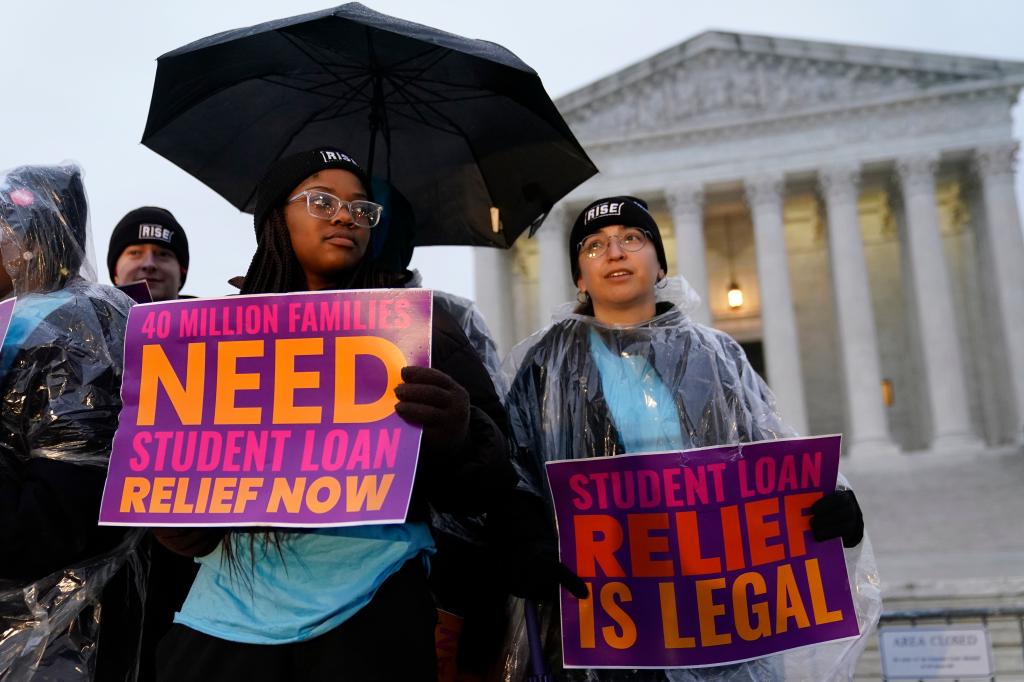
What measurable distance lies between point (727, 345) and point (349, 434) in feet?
6.20

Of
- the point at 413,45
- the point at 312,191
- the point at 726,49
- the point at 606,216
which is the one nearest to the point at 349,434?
the point at 312,191

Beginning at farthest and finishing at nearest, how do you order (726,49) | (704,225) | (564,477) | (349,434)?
(704,225) → (726,49) → (564,477) → (349,434)

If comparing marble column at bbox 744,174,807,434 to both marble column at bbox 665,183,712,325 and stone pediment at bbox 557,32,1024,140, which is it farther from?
stone pediment at bbox 557,32,1024,140

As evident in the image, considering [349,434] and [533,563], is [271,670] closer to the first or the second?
[349,434]

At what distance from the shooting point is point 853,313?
2836 cm

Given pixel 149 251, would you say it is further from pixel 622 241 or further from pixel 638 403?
pixel 638 403

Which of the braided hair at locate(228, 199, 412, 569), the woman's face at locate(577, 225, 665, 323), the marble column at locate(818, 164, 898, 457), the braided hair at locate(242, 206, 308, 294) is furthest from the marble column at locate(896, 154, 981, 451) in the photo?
the braided hair at locate(242, 206, 308, 294)

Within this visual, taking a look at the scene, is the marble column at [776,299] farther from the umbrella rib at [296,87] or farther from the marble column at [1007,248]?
the umbrella rib at [296,87]

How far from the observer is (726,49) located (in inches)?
1198

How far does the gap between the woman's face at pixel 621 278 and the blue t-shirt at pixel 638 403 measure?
0.19 m

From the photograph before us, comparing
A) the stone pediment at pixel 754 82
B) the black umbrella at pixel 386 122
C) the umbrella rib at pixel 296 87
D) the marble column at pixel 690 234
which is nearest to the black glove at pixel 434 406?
the black umbrella at pixel 386 122

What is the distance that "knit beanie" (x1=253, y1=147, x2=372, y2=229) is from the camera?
9.20 feet

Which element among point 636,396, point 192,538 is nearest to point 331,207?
Answer: point 192,538

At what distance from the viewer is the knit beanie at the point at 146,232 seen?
5262mm
